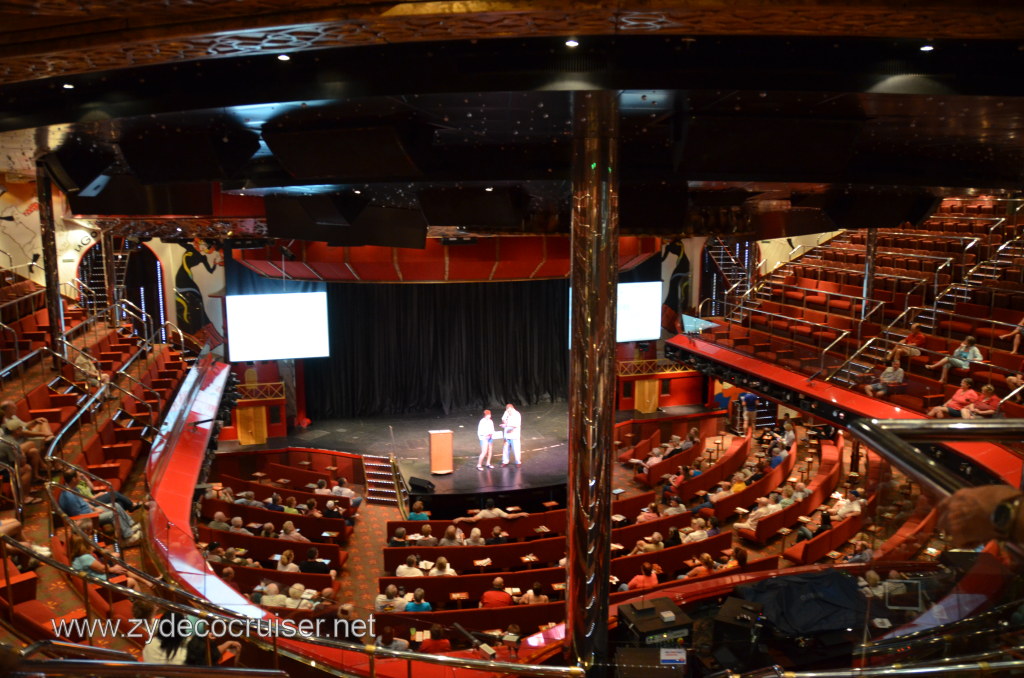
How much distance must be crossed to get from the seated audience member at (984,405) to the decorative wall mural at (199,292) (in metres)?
16.7

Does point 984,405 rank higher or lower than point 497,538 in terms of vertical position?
higher

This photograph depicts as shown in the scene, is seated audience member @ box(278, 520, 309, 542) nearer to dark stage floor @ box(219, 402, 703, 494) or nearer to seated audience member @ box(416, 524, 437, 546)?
seated audience member @ box(416, 524, 437, 546)

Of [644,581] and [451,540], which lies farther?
[451,540]

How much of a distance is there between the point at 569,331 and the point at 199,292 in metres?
16.5

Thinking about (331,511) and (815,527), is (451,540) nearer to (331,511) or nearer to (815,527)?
(331,511)

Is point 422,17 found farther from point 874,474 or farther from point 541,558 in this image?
point 541,558

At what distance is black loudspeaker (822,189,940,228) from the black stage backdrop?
50.1 feet

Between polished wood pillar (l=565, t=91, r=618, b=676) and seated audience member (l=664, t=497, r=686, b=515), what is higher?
polished wood pillar (l=565, t=91, r=618, b=676)

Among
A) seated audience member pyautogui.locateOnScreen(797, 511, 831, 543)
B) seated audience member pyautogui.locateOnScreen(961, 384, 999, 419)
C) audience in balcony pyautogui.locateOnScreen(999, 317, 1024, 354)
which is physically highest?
audience in balcony pyautogui.locateOnScreen(999, 317, 1024, 354)

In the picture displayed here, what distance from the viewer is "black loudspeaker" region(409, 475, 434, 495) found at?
14602 millimetres

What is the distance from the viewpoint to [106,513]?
6.63 metres

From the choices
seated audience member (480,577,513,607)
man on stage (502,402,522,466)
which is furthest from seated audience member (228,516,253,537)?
man on stage (502,402,522,466)

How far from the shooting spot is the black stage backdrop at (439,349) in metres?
21.3

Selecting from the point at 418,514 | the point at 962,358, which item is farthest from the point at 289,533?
the point at 962,358
